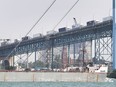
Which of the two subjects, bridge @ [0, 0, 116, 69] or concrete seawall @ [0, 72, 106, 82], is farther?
bridge @ [0, 0, 116, 69]

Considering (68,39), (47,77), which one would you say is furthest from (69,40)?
(47,77)

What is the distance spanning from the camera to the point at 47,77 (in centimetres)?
6219

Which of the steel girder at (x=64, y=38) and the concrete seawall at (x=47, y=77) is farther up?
the steel girder at (x=64, y=38)

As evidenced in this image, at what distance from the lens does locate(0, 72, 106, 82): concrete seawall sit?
60531mm

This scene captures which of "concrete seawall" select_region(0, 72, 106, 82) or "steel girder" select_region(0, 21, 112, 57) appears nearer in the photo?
"concrete seawall" select_region(0, 72, 106, 82)

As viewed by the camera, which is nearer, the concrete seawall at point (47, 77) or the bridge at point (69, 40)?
the concrete seawall at point (47, 77)

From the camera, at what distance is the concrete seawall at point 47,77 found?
6053 centimetres

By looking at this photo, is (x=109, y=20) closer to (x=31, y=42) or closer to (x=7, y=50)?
(x=31, y=42)

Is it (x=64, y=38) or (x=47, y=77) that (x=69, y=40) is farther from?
(x=47, y=77)

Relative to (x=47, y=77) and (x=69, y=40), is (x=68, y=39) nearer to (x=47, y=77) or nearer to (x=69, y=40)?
(x=69, y=40)

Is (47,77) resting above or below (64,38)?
below

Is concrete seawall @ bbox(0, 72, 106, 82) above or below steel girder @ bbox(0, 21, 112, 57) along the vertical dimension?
below

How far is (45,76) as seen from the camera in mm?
62062

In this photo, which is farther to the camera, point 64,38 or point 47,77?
point 64,38
